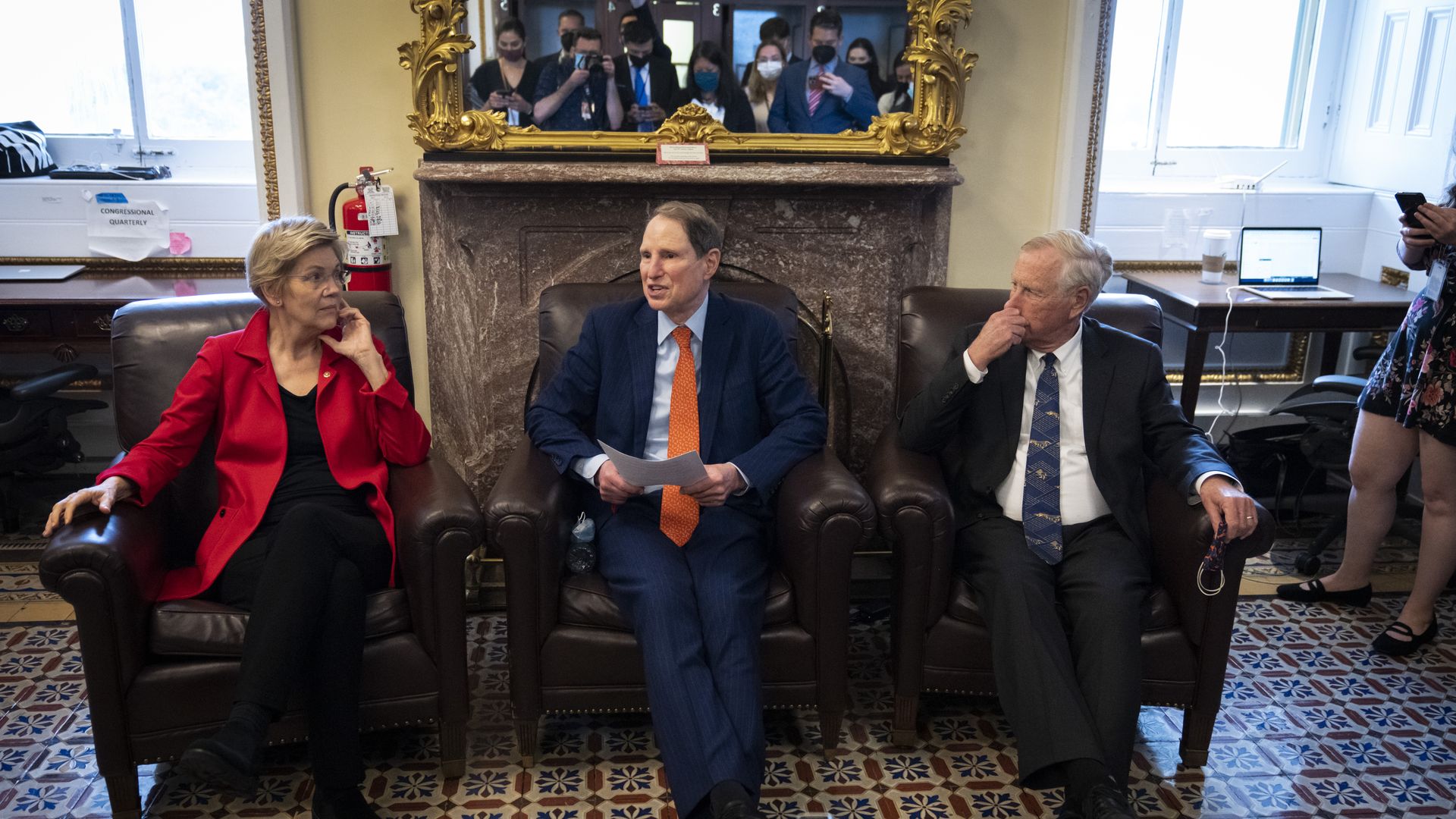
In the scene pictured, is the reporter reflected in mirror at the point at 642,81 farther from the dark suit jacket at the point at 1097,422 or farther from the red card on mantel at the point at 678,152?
the dark suit jacket at the point at 1097,422

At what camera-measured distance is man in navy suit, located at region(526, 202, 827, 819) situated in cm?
228

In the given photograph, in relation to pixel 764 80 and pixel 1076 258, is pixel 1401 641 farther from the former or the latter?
pixel 764 80

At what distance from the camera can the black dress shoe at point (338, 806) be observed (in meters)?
2.27

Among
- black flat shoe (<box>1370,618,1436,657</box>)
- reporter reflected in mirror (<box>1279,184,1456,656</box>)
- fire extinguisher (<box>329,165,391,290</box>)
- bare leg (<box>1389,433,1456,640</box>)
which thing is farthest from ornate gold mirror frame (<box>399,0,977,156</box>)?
black flat shoe (<box>1370,618,1436,657</box>)

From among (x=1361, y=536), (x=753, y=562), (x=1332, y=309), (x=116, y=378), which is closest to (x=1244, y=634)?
(x=1361, y=536)

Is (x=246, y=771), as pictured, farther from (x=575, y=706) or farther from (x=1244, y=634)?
(x=1244, y=634)

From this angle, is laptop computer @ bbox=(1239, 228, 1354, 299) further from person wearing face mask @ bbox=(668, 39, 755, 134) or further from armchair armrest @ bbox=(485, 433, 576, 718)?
armchair armrest @ bbox=(485, 433, 576, 718)

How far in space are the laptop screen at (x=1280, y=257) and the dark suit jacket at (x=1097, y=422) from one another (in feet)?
5.51

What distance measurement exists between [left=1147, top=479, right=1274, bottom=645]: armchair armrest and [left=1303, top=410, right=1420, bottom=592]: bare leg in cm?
100

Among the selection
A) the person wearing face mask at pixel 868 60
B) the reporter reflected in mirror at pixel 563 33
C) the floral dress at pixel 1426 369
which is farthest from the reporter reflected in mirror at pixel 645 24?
the floral dress at pixel 1426 369

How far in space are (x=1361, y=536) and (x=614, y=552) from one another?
7.31ft

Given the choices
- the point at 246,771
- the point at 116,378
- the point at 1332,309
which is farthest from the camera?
the point at 1332,309

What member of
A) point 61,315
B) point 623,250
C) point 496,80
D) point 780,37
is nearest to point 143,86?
point 61,315

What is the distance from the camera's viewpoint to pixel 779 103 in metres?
3.23
